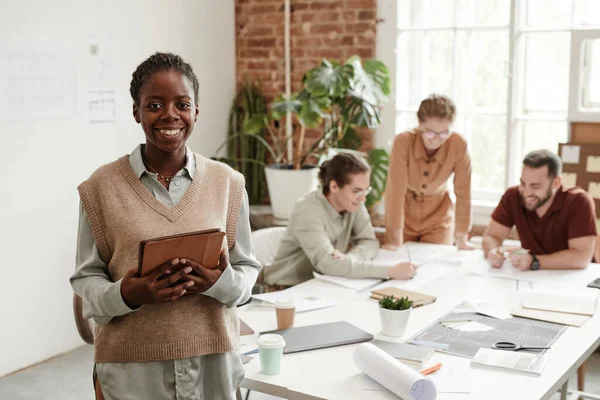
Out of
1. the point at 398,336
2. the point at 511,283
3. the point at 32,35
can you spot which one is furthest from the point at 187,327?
the point at 32,35

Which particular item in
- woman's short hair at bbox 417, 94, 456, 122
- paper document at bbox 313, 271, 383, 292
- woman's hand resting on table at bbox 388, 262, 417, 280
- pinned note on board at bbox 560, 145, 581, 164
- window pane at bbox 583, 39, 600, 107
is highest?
window pane at bbox 583, 39, 600, 107

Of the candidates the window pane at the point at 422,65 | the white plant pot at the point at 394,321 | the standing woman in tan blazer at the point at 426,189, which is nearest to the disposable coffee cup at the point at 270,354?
the white plant pot at the point at 394,321

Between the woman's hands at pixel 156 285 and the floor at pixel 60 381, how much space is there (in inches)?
83.8

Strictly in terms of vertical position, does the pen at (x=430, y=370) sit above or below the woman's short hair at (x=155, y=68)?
below

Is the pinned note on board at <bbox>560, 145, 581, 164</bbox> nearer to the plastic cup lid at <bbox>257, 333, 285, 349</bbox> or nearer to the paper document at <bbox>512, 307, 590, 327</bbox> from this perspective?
the paper document at <bbox>512, 307, 590, 327</bbox>

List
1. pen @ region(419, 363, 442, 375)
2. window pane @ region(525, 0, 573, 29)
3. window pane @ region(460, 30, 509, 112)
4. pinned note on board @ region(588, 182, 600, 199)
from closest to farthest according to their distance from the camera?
pen @ region(419, 363, 442, 375) < pinned note on board @ region(588, 182, 600, 199) < window pane @ region(525, 0, 573, 29) < window pane @ region(460, 30, 509, 112)

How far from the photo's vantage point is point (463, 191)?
388 cm

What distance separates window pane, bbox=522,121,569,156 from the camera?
184 inches

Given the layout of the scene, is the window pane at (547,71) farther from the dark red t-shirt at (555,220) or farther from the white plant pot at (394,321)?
the white plant pot at (394,321)

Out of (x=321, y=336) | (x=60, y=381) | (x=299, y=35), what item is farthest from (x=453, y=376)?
(x=299, y=35)

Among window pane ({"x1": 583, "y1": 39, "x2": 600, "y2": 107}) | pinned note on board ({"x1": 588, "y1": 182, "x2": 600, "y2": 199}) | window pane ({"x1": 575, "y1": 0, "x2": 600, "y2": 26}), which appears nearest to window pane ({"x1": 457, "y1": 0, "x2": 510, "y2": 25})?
window pane ({"x1": 575, "y1": 0, "x2": 600, "y2": 26})

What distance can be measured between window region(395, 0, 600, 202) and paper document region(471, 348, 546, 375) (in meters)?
2.76

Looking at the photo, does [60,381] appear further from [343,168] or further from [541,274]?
[541,274]

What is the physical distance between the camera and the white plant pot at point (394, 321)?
2334 millimetres
